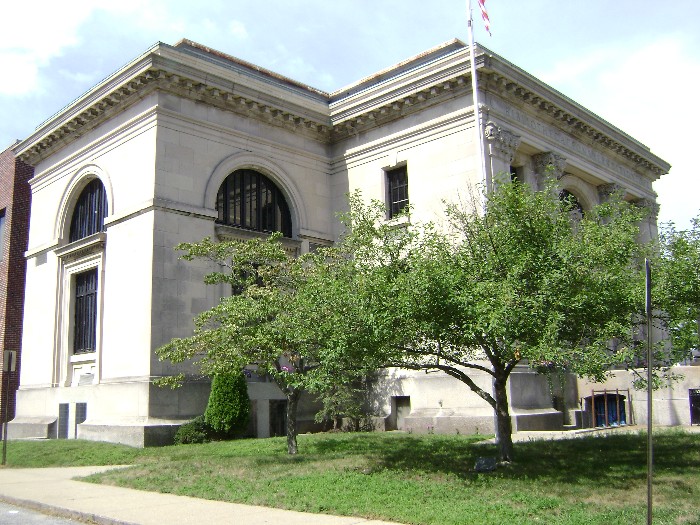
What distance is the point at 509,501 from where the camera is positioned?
10.5 metres

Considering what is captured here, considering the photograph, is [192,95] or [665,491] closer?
[665,491]

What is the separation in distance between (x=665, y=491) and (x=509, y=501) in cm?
260

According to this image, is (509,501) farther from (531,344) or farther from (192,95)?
(192,95)

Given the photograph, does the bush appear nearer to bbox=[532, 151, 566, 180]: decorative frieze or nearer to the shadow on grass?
the shadow on grass

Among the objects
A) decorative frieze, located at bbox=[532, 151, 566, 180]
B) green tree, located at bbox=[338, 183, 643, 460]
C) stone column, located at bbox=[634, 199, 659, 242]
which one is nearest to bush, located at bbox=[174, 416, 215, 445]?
green tree, located at bbox=[338, 183, 643, 460]

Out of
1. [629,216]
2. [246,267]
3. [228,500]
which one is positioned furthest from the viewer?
[246,267]

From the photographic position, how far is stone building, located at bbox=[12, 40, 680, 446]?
23.2 m

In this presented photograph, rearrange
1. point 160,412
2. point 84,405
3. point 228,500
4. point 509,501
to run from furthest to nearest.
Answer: point 84,405 → point 160,412 → point 228,500 → point 509,501

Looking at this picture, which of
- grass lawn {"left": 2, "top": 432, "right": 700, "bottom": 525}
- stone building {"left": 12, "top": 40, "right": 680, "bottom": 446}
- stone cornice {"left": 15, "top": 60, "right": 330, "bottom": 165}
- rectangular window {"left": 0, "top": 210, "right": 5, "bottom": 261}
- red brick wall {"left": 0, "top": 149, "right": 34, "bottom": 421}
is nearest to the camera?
grass lawn {"left": 2, "top": 432, "right": 700, "bottom": 525}

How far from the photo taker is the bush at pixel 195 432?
2159 centimetres

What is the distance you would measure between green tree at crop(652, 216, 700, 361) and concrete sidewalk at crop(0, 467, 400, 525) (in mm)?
6761

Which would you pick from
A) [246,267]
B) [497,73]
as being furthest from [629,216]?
[497,73]

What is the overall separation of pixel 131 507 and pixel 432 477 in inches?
200

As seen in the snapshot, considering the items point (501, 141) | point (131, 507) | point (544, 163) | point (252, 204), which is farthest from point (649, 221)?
point (131, 507)
